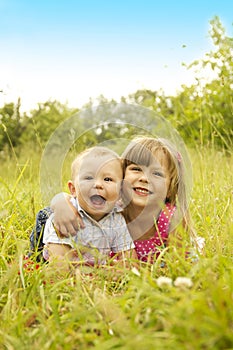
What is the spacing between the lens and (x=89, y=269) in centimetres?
195

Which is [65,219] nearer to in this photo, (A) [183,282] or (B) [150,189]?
(B) [150,189]

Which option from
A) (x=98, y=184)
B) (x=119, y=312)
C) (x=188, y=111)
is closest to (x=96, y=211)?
(x=98, y=184)

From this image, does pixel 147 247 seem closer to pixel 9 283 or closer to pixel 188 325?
pixel 9 283

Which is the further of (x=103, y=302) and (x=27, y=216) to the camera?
(x=27, y=216)

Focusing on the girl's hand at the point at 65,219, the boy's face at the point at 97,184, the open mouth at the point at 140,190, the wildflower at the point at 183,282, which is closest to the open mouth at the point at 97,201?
the boy's face at the point at 97,184

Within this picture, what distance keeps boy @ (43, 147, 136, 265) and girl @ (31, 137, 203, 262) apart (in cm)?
9

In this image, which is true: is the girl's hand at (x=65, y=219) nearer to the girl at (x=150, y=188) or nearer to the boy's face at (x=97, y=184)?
the boy's face at (x=97, y=184)

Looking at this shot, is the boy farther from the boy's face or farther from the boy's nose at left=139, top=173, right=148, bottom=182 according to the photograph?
the boy's nose at left=139, top=173, right=148, bottom=182

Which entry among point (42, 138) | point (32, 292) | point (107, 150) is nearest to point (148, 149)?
point (107, 150)

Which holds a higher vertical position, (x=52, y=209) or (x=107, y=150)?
(x=107, y=150)

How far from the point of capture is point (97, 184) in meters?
2.24

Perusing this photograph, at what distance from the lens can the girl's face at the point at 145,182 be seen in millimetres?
2414

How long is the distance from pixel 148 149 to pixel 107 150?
0.24m

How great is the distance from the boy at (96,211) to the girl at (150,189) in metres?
0.09
